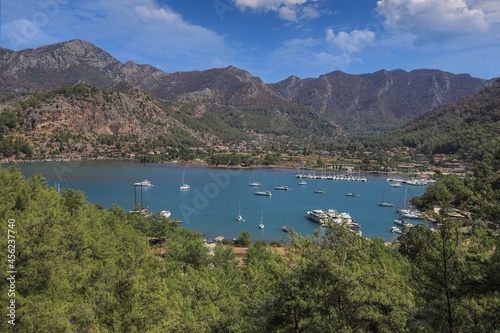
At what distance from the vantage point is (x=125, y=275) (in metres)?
9.38

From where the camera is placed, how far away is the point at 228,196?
64500mm

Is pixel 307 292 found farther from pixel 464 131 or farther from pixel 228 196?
pixel 464 131

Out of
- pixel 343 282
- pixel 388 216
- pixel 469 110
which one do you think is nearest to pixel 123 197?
pixel 388 216

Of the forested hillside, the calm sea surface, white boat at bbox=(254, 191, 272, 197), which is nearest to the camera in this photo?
the forested hillside

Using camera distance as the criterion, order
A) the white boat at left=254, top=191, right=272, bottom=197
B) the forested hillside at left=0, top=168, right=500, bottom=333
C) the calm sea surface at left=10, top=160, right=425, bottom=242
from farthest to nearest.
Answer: the white boat at left=254, top=191, right=272, bottom=197 < the calm sea surface at left=10, top=160, right=425, bottom=242 < the forested hillside at left=0, top=168, right=500, bottom=333

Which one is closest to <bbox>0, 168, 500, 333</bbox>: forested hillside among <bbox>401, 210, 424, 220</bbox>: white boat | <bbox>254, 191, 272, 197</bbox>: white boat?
<bbox>401, 210, 424, 220</bbox>: white boat

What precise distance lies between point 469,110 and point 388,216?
99.4m

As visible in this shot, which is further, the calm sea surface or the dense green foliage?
→ the dense green foliage

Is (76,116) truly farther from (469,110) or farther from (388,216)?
(469,110)

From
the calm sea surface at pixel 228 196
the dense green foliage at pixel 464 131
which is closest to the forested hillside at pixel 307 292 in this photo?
the calm sea surface at pixel 228 196

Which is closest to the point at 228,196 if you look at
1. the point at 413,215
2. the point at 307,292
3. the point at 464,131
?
the point at 413,215

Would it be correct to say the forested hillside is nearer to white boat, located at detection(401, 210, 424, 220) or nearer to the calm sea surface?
the calm sea surface

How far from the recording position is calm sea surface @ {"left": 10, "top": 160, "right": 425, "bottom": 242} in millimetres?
46031

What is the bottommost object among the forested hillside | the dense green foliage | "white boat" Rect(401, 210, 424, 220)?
"white boat" Rect(401, 210, 424, 220)
